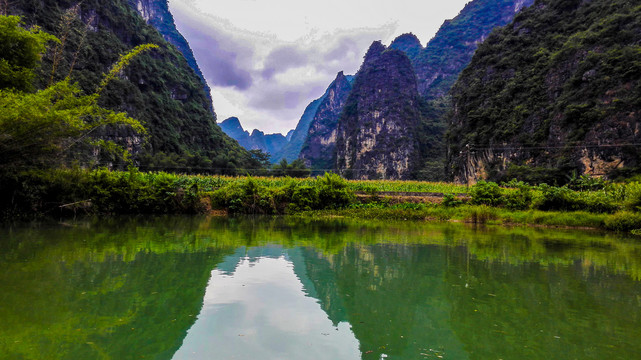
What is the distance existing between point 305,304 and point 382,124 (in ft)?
302

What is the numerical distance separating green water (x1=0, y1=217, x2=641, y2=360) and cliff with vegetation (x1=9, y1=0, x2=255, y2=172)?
96.4 ft

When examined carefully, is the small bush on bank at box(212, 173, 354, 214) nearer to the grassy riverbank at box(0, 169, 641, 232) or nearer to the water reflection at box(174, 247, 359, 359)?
the grassy riverbank at box(0, 169, 641, 232)

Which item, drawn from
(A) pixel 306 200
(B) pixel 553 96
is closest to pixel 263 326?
(A) pixel 306 200

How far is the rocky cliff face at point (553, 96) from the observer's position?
2731 cm

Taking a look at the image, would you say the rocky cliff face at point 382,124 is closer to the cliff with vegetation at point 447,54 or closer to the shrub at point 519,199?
the cliff with vegetation at point 447,54

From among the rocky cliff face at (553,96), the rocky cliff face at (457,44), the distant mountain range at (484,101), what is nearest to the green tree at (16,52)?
the distant mountain range at (484,101)

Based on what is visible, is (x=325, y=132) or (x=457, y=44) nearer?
(x=457, y=44)

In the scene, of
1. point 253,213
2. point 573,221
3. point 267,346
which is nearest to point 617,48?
point 573,221

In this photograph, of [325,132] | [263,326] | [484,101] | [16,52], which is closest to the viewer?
[263,326]

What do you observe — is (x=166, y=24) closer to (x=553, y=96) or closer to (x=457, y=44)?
(x=457, y=44)

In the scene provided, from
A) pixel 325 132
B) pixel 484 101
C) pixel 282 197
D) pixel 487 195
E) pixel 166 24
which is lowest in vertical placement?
pixel 282 197

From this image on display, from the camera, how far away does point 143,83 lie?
5888 centimetres

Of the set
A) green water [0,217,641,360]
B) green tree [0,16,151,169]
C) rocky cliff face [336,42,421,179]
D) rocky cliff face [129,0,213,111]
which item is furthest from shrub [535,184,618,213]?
rocky cliff face [129,0,213,111]

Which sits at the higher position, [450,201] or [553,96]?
[553,96]
